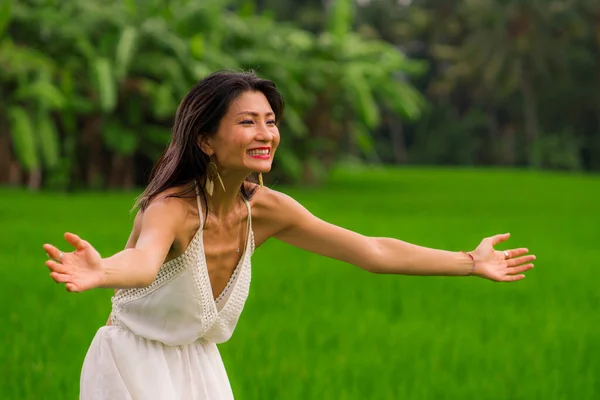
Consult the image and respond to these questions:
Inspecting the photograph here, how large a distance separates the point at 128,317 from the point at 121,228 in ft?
28.6

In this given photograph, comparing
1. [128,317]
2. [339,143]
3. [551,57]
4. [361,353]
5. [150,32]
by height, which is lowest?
[361,353]

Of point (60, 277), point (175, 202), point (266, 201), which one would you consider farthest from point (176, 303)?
point (60, 277)

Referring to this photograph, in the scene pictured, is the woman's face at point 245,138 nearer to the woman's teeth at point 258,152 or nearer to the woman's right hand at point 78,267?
the woman's teeth at point 258,152

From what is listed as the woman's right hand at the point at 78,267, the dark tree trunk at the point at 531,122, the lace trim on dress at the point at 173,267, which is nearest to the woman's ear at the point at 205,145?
the lace trim on dress at the point at 173,267

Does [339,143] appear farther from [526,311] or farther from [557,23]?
[557,23]

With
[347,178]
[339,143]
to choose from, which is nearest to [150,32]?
[339,143]

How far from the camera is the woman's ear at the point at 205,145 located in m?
3.11

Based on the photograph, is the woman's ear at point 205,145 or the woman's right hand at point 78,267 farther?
the woman's ear at point 205,145

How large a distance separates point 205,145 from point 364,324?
3715mm

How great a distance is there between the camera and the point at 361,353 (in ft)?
19.1

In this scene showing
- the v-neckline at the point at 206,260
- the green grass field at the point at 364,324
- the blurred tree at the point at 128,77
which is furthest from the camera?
the blurred tree at the point at 128,77

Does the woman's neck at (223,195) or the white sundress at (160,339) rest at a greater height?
the woman's neck at (223,195)

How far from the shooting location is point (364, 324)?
666 cm

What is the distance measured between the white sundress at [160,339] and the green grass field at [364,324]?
61.6 inches
